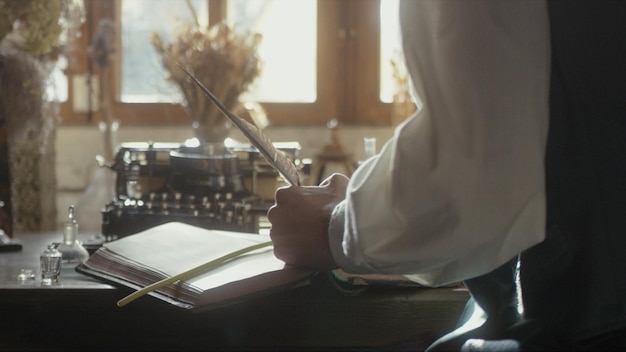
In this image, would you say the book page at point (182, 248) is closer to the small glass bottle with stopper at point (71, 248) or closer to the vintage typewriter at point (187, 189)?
the small glass bottle with stopper at point (71, 248)

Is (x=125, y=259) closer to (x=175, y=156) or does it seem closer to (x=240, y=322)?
(x=240, y=322)

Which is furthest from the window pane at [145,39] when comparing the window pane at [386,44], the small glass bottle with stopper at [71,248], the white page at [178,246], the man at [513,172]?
the man at [513,172]

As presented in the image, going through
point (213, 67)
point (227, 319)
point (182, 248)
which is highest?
point (213, 67)

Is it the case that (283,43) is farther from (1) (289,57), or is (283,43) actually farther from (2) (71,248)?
(2) (71,248)

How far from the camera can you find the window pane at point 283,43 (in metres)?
4.38

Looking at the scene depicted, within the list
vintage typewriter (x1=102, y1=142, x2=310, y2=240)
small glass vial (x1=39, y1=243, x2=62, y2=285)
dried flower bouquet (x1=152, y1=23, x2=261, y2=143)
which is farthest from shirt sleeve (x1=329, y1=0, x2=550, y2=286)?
dried flower bouquet (x1=152, y1=23, x2=261, y2=143)

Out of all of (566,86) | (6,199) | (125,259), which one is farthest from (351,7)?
(566,86)

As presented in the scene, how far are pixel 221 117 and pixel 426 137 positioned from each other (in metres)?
1.47

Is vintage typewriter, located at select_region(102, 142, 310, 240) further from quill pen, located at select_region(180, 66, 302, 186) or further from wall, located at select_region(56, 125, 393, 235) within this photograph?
wall, located at select_region(56, 125, 393, 235)

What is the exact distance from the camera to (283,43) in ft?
14.4

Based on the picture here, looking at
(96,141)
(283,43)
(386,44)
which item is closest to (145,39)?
(96,141)

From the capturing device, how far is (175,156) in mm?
2090

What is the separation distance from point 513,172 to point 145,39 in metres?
3.54

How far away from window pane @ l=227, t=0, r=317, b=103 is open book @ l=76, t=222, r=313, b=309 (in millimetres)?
2771
